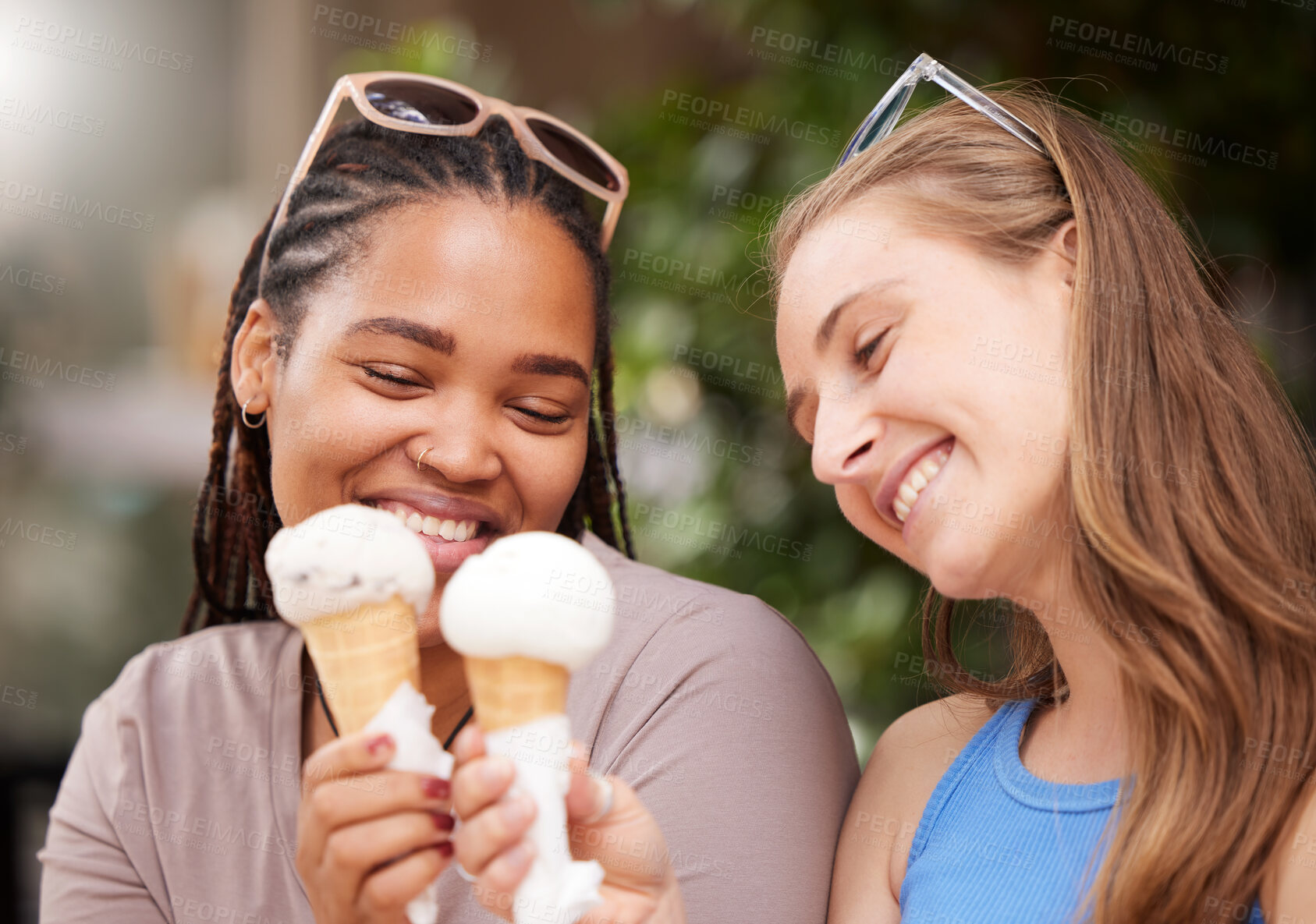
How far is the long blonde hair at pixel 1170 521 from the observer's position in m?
0.78

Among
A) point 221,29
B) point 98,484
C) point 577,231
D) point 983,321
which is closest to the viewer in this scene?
point 983,321

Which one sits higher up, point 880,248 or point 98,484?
point 880,248

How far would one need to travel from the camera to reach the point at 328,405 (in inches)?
37.5

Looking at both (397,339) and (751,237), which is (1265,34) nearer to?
(751,237)

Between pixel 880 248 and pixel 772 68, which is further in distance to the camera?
pixel 772 68

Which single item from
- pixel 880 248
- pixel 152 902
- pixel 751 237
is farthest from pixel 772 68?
pixel 152 902

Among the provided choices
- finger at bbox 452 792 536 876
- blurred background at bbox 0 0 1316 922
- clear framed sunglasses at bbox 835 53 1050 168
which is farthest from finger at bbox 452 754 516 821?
blurred background at bbox 0 0 1316 922

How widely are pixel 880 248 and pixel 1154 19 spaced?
3.78 feet

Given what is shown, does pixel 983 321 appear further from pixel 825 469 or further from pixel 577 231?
pixel 577 231

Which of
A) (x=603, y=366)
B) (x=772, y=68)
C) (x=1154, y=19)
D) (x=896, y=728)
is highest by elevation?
(x=1154, y=19)

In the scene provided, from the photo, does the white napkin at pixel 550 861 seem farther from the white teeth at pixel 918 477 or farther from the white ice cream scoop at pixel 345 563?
the white teeth at pixel 918 477

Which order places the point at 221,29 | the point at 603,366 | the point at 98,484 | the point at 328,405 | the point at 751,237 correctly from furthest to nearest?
the point at 221,29 → the point at 98,484 → the point at 751,237 → the point at 603,366 → the point at 328,405

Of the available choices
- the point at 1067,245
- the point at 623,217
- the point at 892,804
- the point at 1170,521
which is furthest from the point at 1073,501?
the point at 623,217

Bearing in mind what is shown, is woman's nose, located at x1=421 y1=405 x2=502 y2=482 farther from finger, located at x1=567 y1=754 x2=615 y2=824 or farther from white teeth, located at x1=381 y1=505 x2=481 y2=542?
finger, located at x1=567 y1=754 x2=615 y2=824
